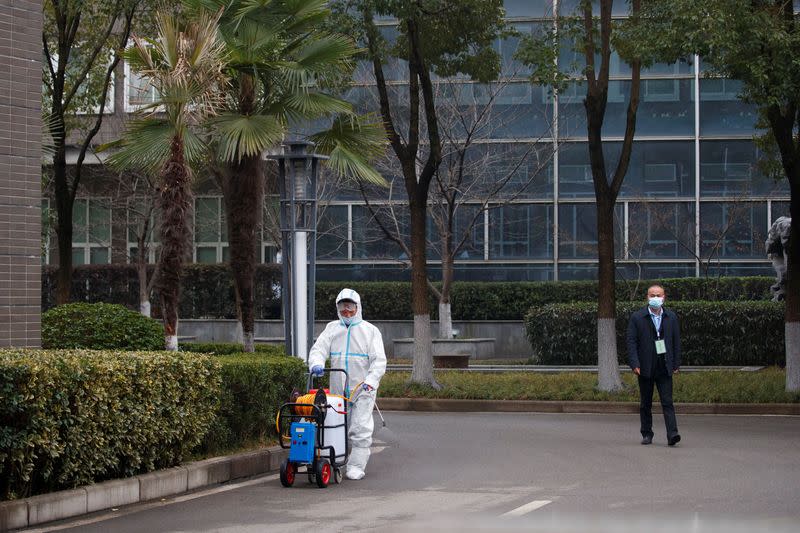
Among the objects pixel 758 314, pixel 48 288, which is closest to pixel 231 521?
pixel 758 314

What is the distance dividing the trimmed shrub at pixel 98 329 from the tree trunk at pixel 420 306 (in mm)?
5147

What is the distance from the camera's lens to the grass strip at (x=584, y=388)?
2067 centimetres

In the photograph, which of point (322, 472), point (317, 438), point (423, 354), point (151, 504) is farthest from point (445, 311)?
point (151, 504)

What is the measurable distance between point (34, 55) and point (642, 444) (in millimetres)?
8101

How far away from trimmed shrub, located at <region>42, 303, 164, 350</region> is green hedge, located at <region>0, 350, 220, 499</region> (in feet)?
19.8

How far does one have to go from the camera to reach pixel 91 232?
39500mm

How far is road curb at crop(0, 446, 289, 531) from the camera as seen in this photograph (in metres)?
9.41

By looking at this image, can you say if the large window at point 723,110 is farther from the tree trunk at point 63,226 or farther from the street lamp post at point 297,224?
the street lamp post at point 297,224

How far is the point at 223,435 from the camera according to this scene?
12734mm

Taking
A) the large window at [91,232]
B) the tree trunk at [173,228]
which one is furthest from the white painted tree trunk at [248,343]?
the large window at [91,232]

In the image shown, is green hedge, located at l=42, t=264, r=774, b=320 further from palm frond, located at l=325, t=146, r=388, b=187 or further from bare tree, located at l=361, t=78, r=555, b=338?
palm frond, located at l=325, t=146, r=388, b=187

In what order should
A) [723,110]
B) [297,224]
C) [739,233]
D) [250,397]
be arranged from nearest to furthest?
[250,397]
[297,224]
[739,233]
[723,110]

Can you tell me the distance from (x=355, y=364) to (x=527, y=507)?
2701 mm

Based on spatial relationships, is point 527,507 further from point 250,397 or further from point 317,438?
point 250,397
